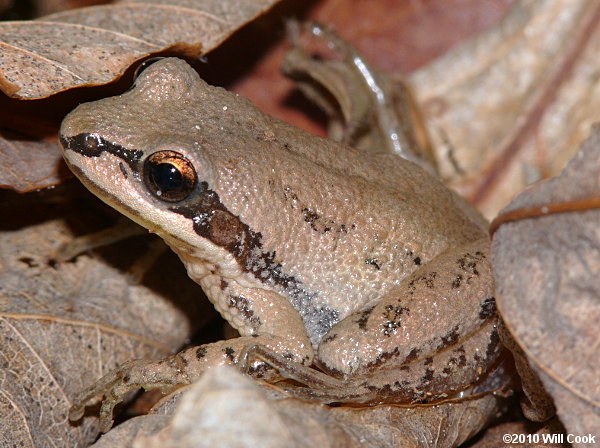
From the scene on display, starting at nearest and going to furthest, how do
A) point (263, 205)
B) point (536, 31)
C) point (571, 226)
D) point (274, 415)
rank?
point (274, 415) < point (571, 226) < point (263, 205) < point (536, 31)

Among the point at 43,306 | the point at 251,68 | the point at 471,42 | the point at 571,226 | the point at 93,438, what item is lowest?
the point at 93,438

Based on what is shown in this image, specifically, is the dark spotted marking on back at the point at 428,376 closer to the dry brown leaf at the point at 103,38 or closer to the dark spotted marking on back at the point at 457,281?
the dark spotted marking on back at the point at 457,281

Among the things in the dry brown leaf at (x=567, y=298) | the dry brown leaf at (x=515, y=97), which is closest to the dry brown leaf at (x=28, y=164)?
the dry brown leaf at (x=567, y=298)

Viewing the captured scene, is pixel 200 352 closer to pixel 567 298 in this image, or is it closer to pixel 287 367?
pixel 287 367

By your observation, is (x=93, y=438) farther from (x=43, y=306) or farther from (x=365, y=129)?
(x=365, y=129)

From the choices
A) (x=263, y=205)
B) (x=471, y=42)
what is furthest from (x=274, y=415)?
(x=471, y=42)

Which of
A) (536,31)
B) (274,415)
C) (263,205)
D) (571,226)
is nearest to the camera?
(274,415)

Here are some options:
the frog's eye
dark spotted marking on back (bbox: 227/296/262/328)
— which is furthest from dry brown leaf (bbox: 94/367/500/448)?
the frog's eye

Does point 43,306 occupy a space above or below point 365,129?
below
